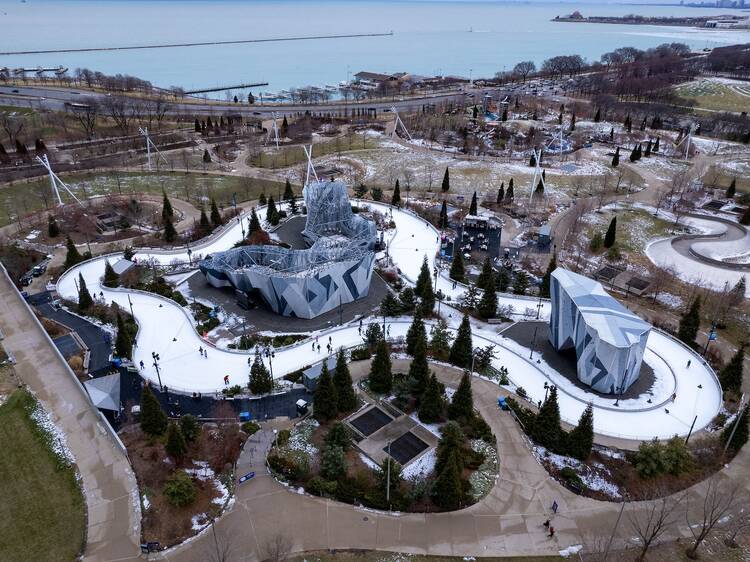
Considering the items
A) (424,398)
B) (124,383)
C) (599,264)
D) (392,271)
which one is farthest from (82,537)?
(599,264)

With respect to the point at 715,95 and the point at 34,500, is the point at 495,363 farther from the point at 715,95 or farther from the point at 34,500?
the point at 715,95

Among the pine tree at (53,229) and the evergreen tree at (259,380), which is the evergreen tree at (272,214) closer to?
the pine tree at (53,229)

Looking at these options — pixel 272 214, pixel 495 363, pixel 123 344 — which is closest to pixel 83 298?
pixel 123 344

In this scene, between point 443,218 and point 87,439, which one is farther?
point 443,218

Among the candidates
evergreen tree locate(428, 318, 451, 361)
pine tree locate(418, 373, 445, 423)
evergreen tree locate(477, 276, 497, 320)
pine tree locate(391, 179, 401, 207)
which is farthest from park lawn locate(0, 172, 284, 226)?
pine tree locate(418, 373, 445, 423)

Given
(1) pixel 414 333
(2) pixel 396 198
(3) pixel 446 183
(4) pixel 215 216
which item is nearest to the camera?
(1) pixel 414 333

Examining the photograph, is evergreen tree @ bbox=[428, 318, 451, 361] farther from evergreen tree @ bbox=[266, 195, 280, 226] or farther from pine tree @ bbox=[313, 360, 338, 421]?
evergreen tree @ bbox=[266, 195, 280, 226]
